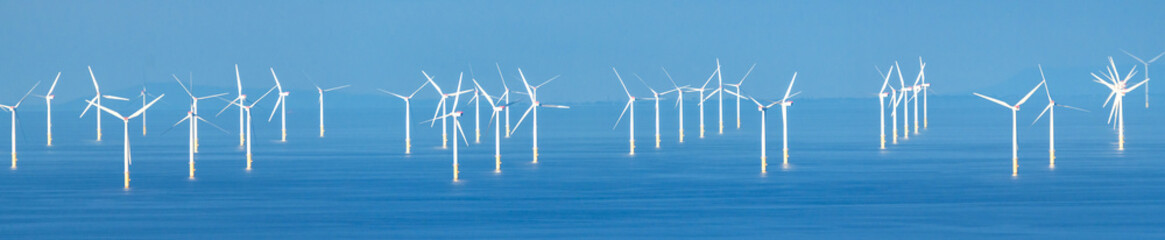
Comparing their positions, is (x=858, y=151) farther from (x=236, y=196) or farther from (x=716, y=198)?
(x=236, y=196)

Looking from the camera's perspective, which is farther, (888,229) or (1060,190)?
(1060,190)

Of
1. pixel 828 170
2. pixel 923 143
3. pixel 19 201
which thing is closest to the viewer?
pixel 19 201

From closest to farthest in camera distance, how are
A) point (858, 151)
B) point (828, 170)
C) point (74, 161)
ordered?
point (828, 170)
point (74, 161)
point (858, 151)

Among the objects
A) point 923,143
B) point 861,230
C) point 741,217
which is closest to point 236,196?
point 741,217

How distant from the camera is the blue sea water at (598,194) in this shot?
55406 mm

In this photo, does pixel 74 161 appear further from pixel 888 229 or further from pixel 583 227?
pixel 888 229

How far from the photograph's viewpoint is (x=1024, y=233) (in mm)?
53031

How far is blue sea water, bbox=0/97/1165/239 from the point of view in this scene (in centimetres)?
5541

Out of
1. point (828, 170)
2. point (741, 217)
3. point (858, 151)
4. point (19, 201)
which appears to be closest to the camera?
point (741, 217)

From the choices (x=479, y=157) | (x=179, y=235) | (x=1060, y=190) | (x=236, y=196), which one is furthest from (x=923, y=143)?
(x=179, y=235)

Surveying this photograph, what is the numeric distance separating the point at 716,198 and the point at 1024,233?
17489 millimetres

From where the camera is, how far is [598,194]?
232 feet

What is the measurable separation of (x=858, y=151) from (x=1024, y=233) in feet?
189

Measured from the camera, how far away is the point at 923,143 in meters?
124
